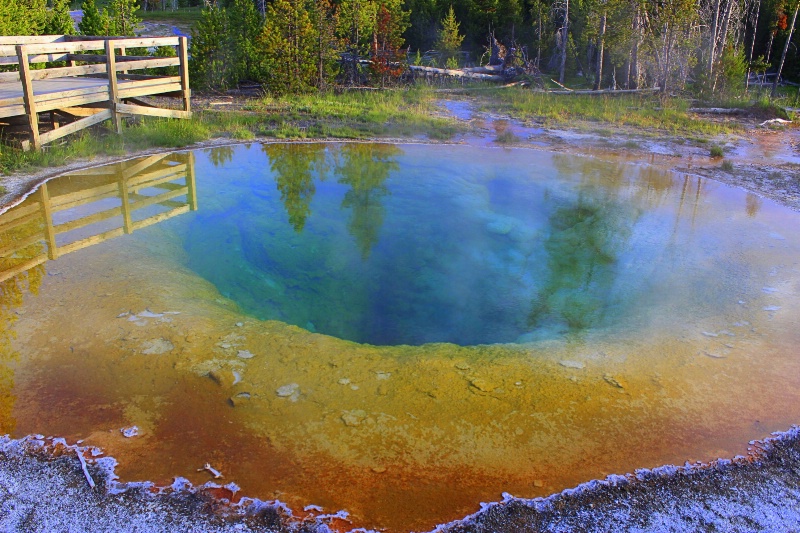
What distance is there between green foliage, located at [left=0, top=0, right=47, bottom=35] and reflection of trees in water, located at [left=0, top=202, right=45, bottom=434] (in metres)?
6.85

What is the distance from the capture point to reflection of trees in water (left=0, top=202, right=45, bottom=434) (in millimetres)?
3883

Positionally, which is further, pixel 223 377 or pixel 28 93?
pixel 28 93

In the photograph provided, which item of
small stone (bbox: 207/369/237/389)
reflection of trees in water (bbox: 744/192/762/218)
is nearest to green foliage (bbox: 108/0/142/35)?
small stone (bbox: 207/369/237/389)

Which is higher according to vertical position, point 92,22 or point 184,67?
point 92,22

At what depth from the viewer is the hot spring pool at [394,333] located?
11.6ft

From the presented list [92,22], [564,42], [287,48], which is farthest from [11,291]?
[564,42]

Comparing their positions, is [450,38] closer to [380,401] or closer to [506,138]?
[506,138]

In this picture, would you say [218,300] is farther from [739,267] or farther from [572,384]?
[739,267]

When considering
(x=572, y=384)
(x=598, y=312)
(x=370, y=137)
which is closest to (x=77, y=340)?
(x=572, y=384)

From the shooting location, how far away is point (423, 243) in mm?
6723

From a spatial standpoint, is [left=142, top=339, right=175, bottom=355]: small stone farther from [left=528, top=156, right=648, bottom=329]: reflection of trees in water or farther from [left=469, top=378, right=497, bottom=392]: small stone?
[left=528, top=156, right=648, bottom=329]: reflection of trees in water

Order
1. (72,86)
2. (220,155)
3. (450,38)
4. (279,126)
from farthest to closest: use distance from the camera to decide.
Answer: (450,38) → (279,126) → (72,86) → (220,155)

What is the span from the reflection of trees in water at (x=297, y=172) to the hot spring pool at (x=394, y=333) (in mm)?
81

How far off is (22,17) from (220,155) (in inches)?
251
